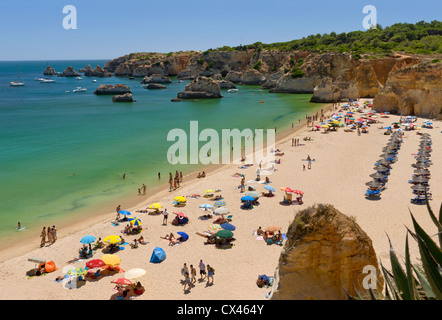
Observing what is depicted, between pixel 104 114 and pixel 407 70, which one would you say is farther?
pixel 104 114

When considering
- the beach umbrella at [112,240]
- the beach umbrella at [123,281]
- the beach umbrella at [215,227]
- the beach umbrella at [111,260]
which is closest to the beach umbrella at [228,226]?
the beach umbrella at [215,227]

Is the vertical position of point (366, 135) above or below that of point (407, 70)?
below

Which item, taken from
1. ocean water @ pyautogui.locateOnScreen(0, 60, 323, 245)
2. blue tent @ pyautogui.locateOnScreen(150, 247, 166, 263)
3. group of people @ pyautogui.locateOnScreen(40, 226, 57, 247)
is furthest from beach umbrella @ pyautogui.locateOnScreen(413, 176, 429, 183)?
group of people @ pyautogui.locateOnScreen(40, 226, 57, 247)

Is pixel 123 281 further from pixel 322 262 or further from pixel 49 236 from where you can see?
pixel 322 262

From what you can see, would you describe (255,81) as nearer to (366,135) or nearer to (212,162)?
(366,135)

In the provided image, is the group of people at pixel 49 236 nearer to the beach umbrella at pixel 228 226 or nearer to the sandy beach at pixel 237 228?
the sandy beach at pixel 237 228

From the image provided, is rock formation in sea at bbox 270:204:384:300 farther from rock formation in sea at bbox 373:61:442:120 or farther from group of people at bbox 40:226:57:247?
rock formation in sea at bbox 373:61:442:120

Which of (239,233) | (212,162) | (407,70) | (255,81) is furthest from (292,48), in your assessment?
(239,233)
